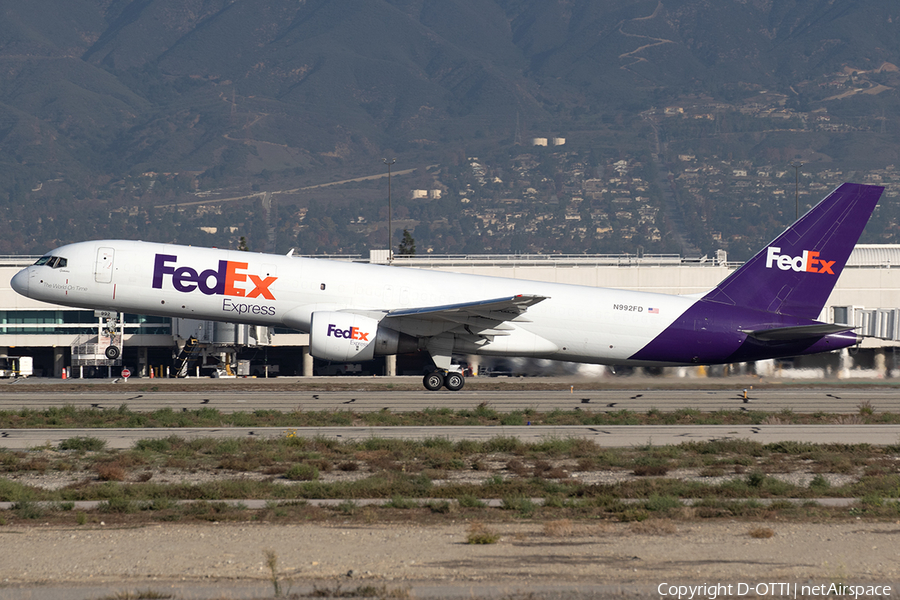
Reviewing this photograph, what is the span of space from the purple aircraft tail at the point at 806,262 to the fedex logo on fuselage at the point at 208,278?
18499 millimetres

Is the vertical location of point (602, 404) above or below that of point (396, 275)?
below

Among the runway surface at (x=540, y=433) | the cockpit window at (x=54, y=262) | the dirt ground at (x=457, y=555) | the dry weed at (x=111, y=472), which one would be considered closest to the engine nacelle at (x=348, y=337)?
the runway surface at (x=540, y=433)

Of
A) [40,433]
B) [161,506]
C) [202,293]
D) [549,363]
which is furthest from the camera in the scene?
[549,363]

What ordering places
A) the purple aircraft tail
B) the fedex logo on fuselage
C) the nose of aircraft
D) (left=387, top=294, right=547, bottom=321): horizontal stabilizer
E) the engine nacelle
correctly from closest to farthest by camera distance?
(left=387, top=294, right=547, bottom=321): horizontal stabilizer → the engine nacelle → the fedex logo on fuselage → the nose of aircraft → the purple aircraft tail

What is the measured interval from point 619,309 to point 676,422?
828cm

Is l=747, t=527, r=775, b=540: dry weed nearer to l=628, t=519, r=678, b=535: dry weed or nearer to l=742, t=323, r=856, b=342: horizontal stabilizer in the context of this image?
l=628, t=519, r=678, b=535: dry weed

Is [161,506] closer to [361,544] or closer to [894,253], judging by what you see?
[361,544]

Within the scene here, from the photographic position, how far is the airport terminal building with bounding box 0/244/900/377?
67.9 m

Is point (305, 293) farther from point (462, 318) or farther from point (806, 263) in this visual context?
point (806, 263)

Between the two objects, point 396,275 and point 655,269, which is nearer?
point 396,275

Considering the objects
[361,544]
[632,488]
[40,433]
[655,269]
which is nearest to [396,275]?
[40,433]

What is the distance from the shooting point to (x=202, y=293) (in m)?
36.8

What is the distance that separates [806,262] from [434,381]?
1575 centimetres

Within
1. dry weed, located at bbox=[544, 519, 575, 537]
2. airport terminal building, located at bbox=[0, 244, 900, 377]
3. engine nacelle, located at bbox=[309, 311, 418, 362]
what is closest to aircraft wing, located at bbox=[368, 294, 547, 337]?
engine nacelle, located at bbox=[309, 311, 418, 362]
